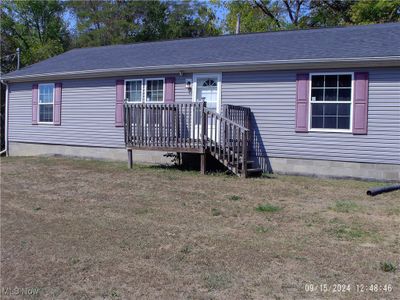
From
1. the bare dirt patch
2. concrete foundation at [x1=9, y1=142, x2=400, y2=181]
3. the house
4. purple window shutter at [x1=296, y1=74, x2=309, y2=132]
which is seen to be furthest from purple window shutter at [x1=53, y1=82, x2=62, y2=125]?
purple window shutter at [x1=296, y1=74, x2=309, y2=132]

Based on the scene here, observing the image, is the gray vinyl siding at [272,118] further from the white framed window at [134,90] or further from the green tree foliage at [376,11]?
the green tree foliage at [376,11]

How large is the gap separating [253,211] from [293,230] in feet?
3.84

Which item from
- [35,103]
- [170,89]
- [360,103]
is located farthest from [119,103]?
[360,103]

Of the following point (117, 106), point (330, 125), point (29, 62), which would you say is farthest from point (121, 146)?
point (29, 62)

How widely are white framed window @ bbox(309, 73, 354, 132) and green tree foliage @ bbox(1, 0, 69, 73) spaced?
20510 millimetres

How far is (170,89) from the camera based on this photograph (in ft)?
43.1

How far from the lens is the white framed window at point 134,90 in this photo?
44.9 ft

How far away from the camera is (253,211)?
708cm

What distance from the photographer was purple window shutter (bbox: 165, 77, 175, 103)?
13094mm

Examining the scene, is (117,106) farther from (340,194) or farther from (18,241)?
(18,241)

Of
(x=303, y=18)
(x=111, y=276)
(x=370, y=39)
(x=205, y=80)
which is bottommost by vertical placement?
(x=111, y=276)

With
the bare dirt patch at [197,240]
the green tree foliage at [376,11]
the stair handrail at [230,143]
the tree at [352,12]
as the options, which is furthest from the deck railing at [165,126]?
the tree at [352,12]

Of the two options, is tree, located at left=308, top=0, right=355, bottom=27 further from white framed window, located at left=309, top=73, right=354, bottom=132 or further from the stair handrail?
the stair handrail

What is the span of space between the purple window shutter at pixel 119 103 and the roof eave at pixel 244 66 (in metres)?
0.33
